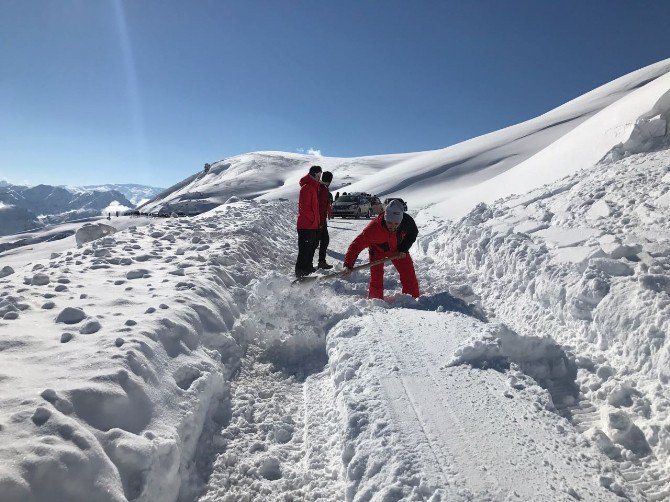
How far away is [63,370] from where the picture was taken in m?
3.03

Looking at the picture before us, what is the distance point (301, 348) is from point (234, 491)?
2127 millimetres

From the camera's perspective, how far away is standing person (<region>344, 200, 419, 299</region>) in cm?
644

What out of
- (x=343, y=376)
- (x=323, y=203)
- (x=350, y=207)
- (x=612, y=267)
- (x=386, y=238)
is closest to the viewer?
(x=343, y=376)

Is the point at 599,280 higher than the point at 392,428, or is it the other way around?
the point at 599,280

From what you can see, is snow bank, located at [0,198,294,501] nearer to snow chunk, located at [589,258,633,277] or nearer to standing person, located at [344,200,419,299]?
standing person, located at [344,200,419,299]

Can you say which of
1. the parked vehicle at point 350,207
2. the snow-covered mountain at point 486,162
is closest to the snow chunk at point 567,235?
the snow-covered mountain at point 486,162

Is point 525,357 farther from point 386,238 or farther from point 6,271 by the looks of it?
point 6,271

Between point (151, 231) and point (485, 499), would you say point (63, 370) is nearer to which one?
point (485, 499)

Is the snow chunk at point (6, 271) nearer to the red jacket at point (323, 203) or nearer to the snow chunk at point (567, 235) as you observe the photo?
the red jacket at point (323, 203)

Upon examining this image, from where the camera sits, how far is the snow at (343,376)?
2.54 metres

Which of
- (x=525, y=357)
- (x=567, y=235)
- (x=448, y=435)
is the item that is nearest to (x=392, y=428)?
(x=448, y=435)

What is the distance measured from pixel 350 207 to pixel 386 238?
1444 centimetres

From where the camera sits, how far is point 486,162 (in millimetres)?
44688

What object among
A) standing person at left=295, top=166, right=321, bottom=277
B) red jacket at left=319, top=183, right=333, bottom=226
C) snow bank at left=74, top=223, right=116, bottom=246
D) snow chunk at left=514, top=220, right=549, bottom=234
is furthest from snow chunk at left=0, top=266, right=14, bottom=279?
snow bank at left=74, top=223, right=116, bottom=246
